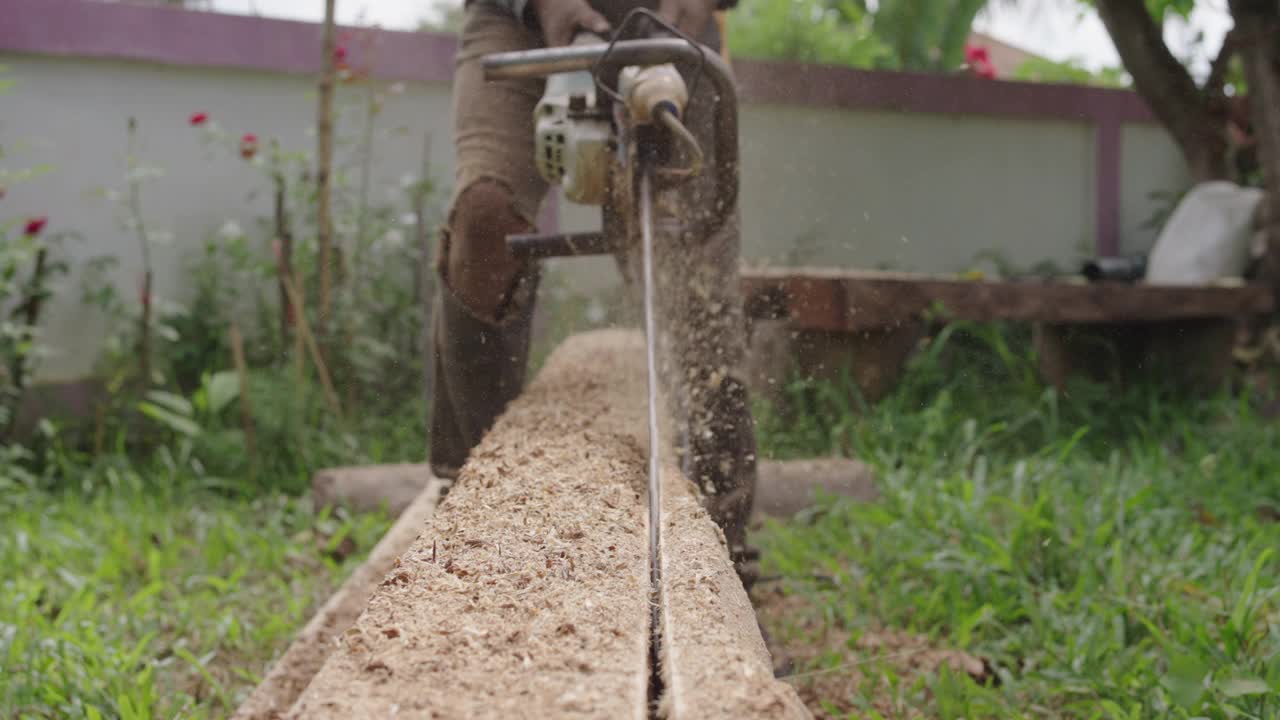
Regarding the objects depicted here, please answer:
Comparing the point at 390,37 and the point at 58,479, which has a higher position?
the point at 390,37

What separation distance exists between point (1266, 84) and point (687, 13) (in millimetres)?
3349

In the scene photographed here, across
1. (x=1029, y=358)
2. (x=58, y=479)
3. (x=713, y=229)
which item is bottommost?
(x=58, y=479)

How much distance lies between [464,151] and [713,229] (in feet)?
2.15

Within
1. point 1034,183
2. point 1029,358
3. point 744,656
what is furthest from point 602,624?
point 1034,183

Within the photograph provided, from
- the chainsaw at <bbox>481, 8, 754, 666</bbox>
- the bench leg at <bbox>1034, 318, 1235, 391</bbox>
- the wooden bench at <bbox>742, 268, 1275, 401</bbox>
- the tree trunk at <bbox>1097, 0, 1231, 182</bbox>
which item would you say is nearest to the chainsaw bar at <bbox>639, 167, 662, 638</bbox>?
the chainsaw at <bbox>481, 8, 754, 666</bbox>

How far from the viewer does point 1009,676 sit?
1942mm

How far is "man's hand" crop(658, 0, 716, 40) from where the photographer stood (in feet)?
7.47

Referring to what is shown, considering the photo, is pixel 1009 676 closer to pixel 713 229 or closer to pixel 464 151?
pixel 713 229

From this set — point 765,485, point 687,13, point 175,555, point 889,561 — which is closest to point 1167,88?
point 765,485

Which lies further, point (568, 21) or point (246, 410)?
point (246, 410)

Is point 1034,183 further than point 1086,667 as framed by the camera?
Yes

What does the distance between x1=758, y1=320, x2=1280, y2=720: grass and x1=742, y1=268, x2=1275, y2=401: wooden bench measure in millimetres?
160

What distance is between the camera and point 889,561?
8.57 ft

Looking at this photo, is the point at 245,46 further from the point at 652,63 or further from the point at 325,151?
the point at 652,63
